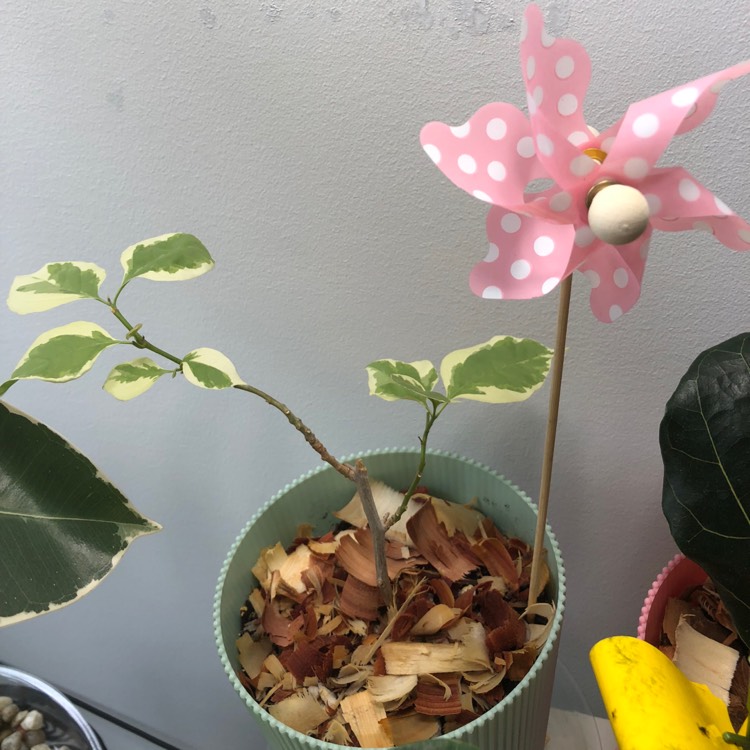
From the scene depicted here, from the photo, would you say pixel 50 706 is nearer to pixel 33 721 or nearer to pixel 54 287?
pixel 33 721

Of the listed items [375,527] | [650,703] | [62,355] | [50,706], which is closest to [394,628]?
[375,527]

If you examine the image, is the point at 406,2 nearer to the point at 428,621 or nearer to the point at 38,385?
the point at 428,621

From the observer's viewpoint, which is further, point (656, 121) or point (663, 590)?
point (663, 590)

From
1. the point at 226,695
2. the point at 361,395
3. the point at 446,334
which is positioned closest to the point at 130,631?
the point at 226,695

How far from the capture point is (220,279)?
63 centimetres

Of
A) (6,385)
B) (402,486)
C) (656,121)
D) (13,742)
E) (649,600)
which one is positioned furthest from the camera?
(13,742)

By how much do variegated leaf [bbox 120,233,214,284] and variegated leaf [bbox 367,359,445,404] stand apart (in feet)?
0.42

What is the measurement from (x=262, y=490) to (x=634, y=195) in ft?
1.77

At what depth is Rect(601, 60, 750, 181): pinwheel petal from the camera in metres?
0.31

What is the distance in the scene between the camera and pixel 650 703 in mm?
409

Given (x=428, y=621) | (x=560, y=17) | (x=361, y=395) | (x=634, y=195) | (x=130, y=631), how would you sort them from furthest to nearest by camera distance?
(x=130, y=631) < (x=361, y=395) < (x=428, y=621) < (x=560, y=17) < (x=634, y=195)

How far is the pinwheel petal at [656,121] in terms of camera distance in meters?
0.31

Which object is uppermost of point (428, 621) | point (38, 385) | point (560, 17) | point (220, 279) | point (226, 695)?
point (560, 17)

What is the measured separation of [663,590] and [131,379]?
404mm
